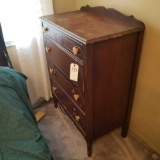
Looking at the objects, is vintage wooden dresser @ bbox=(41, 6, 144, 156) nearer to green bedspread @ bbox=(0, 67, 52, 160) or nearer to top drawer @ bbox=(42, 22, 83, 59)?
top drawer @ bbox=(42, 22, 83, 59)

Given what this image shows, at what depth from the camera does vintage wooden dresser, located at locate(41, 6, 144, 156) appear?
0.97 m

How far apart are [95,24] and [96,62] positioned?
0.94 ft

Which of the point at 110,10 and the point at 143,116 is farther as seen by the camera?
the point at 143,116

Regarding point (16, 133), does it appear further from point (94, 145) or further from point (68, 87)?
point (94, 145)

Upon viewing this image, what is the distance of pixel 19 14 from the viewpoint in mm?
1459

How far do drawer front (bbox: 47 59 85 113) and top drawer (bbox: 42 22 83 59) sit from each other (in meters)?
0.29

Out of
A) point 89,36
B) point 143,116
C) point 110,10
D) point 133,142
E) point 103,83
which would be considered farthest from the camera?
point 133,142

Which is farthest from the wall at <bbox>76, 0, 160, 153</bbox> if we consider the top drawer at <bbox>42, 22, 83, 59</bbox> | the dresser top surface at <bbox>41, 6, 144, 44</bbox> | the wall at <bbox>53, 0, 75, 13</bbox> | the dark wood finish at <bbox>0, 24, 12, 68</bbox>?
the dark wood finish at <bbox>0, 24, 12, 68</bbox>

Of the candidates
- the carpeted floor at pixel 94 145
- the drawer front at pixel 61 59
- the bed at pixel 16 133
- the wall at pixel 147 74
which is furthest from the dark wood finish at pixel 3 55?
the wall at pixel 147 74

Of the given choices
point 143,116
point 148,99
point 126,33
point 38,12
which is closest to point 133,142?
point 143,116

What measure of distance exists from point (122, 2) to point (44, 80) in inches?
42.7

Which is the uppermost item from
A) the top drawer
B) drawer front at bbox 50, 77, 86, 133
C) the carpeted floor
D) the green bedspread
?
the top drawer

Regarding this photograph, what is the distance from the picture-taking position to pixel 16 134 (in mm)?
813

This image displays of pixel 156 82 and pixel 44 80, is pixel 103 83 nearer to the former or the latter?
pixel 156 82
